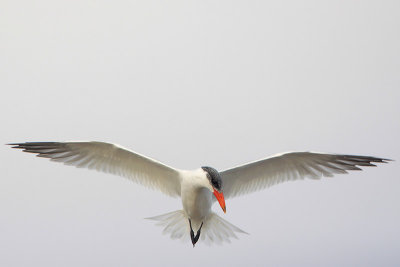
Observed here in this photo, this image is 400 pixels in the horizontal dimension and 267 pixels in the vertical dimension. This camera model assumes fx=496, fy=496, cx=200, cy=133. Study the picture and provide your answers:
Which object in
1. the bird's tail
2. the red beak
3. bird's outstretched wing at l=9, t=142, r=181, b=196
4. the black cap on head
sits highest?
bird's outstretched wing at l=9, t=142, r=181, b=196

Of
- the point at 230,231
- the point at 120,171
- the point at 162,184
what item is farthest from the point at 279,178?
the point at 120,171

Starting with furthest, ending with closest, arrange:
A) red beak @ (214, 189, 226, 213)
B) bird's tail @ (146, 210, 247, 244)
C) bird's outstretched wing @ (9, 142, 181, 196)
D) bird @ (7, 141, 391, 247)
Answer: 1. bird's tail @ (146, 210, 247, 244)
2. bird's outstretched wing @ (9, 142, 181, 196)
3. bird @ (7, 141, 391, 247)
4. red beak @ (214, 189, 226, 213)

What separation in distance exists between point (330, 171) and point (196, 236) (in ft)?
7.38

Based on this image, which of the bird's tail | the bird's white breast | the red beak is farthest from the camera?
A: the bird's tail

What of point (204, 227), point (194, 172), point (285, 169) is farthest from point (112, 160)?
point (285, 169)

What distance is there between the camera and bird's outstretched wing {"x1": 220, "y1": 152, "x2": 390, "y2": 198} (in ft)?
23.3

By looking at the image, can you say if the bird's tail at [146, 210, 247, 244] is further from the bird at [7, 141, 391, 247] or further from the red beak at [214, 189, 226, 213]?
the red beak at [214, 189, 226, 213]

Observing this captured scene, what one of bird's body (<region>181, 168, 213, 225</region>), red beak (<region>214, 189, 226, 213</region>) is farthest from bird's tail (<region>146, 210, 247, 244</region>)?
red beak (<region>214, 189, 226, 213</region>)

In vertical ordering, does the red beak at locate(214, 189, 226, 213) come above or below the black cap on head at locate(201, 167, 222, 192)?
below

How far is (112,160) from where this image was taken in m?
7.42

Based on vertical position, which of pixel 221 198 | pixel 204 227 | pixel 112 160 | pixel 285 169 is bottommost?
pixel 204 227

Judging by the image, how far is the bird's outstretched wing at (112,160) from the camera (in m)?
7.18

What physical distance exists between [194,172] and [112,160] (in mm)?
1380

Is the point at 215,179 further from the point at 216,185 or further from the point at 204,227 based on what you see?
the point at 204,227
